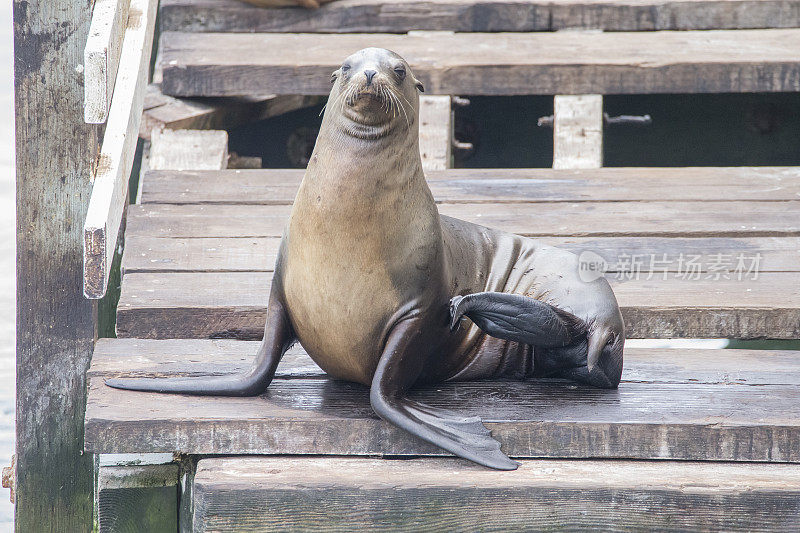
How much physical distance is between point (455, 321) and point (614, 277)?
1.15 meters

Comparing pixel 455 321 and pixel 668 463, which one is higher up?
pixel 455 321

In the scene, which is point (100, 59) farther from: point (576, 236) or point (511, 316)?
point (576, 236)

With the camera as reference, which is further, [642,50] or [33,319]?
[642,50]

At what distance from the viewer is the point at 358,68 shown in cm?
277

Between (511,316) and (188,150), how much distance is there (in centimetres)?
233

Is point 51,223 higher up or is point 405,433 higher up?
point 51,223

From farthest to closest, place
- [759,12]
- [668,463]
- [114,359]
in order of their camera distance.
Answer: [759,12]
[114,359]
[668,463]

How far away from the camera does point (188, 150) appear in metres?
4.68

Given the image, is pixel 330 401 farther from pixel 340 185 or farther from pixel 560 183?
pixel 560 183

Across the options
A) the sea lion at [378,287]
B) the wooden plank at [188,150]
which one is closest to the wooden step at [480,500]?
the sea lion at [378,287]

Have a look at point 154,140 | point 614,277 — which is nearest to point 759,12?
point 614,277

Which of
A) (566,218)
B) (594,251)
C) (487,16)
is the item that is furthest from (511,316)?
(487,16)

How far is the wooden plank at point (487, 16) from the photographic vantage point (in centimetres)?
559

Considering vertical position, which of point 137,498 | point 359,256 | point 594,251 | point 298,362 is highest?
point 359,256
